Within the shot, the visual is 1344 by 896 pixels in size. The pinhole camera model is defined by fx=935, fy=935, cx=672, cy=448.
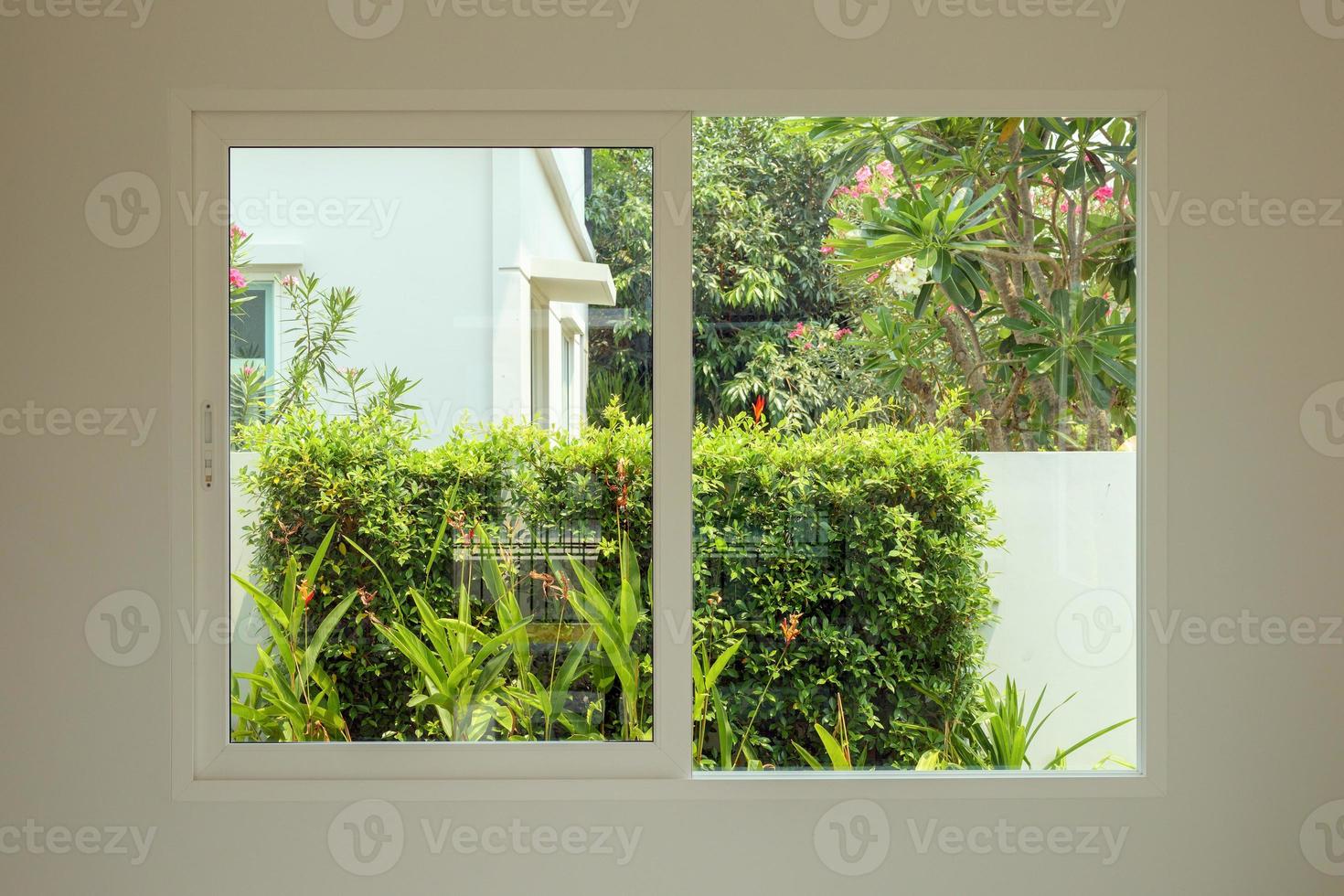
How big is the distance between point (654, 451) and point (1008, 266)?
100 cm

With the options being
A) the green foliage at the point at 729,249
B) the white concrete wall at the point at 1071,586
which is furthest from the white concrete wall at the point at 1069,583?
the green foliage at the point at 729,249

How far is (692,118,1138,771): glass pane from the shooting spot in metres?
2.30

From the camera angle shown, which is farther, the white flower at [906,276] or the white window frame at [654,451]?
the white flower at [906,276]

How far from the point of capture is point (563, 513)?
2.31 metres

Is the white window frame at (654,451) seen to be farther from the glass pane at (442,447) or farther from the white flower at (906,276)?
the white flower at (906,276)

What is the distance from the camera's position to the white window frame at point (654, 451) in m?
2.23

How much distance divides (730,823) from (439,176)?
172 centimetres

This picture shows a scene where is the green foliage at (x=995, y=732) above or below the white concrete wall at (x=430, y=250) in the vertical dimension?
below

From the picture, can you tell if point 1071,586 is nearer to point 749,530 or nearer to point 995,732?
point 995,732

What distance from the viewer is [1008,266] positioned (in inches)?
92.0

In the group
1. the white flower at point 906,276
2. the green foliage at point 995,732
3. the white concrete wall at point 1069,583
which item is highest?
the white flower at point 906,276
